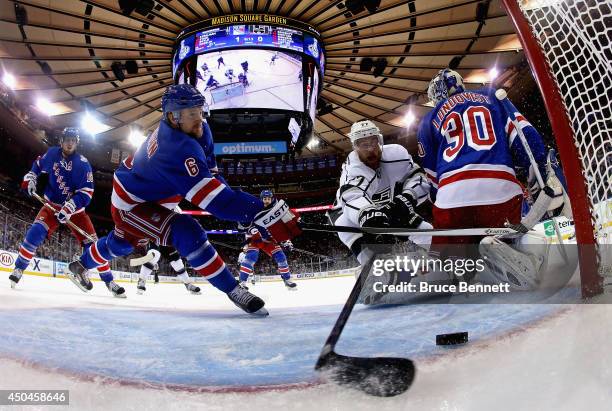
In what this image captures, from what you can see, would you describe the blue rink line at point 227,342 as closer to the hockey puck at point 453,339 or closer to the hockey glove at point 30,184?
the hockey puck at point 453,339

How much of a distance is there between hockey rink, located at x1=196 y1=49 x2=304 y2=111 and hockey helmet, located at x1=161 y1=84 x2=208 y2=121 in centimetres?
522

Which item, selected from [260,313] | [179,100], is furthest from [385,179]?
[179,100]

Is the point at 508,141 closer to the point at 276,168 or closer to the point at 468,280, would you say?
the point at 468,280

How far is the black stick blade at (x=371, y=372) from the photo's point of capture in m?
0.83

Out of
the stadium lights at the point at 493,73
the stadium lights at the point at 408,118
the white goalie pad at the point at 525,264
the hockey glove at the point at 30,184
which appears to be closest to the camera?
the white goalie pad at the point at 525,264

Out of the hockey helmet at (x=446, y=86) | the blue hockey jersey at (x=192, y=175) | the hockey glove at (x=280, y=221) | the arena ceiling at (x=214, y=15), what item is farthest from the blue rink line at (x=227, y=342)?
the arena ceiling at (x=214, y=15)

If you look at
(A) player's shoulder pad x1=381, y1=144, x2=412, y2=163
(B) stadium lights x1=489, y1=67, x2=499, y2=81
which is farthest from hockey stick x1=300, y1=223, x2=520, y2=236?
(B) stadium lights x1=489, y1=67, x2=499, y2=81

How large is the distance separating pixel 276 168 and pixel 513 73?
9377mm

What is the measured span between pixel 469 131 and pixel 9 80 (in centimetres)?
1008

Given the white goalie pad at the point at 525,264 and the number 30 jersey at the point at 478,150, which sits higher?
the number 30 jersey at the point at 478,150

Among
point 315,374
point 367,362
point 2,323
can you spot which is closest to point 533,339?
point 367,362

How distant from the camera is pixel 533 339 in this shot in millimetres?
881

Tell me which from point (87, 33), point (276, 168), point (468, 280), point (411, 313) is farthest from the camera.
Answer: point (276, 168)

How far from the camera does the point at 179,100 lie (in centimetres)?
183
